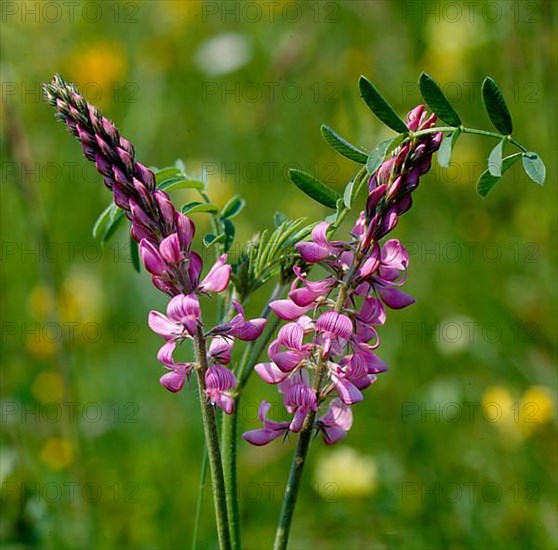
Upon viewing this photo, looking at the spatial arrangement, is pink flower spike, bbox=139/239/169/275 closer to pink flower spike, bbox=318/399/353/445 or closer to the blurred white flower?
pink flower spike, bbox=318/399/353/445

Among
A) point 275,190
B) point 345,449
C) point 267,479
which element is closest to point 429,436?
point 345,449

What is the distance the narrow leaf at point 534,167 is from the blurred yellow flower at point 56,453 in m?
1.80

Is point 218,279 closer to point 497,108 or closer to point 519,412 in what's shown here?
point 497,108

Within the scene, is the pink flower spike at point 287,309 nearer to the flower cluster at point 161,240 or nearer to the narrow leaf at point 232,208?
the flower cluster at point 161,240

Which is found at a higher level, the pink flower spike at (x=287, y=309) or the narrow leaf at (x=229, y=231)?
the narrow leaf at (x=229, y=231)

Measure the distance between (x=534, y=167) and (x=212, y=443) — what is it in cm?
52

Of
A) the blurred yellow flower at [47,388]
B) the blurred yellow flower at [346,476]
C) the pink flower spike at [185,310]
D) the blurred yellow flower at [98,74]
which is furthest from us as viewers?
the blurred yellow flower at [98,74]

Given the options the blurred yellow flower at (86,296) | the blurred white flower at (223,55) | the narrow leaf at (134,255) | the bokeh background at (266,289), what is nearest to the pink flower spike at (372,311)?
the narrow leaf at (134,255)

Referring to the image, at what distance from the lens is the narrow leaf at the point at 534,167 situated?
1.28 m

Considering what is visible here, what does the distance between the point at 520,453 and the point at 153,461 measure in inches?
39.3

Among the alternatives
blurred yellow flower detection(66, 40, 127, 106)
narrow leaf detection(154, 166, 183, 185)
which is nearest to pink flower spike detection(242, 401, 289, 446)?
narrow leaf detection(154, 166, 183, 185)

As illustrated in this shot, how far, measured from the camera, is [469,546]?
2.43 m

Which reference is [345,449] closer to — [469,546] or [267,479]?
[267,479]

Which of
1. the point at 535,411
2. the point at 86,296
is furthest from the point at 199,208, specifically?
the point at 86,296
